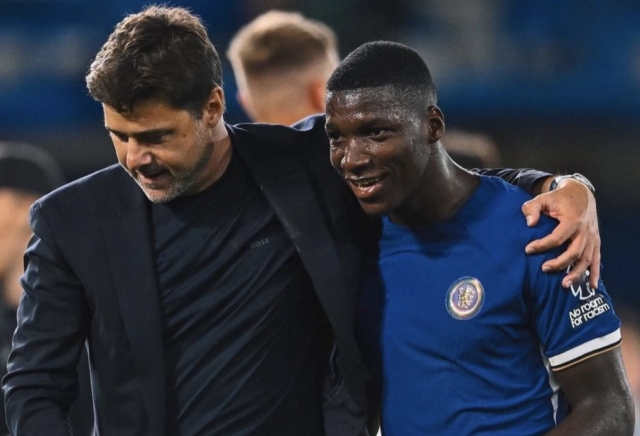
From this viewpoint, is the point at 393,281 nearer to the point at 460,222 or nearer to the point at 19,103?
the point at 460,222

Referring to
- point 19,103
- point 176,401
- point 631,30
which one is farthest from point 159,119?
point 631,30

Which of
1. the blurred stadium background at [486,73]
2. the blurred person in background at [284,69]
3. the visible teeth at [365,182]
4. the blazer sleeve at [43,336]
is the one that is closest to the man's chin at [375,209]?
the visible teeth at [365,182]

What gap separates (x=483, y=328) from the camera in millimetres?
2525

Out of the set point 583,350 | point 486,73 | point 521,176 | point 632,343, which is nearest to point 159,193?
point 521,176

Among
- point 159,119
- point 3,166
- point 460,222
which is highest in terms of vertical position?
point 159,119

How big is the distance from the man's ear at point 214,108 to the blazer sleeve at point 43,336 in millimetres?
410

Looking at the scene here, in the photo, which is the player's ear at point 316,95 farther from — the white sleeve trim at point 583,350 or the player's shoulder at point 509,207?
the white sleeve trim at point 583,350

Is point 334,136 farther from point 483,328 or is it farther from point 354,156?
point 483,328

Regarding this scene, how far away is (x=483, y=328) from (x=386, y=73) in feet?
1.84

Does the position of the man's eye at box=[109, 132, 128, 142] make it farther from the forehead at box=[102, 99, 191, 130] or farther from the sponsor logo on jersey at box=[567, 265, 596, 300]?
the sponsor logo on jersey at box=[567, 265, 596, 300]

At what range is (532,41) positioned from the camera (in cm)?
695

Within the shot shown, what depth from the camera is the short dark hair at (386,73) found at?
2.59 metres

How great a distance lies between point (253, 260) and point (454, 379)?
497 mm

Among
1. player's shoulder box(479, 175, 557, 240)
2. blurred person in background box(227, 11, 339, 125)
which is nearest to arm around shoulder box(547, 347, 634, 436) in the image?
player's shoulder box(479, 175, 557, 240)
